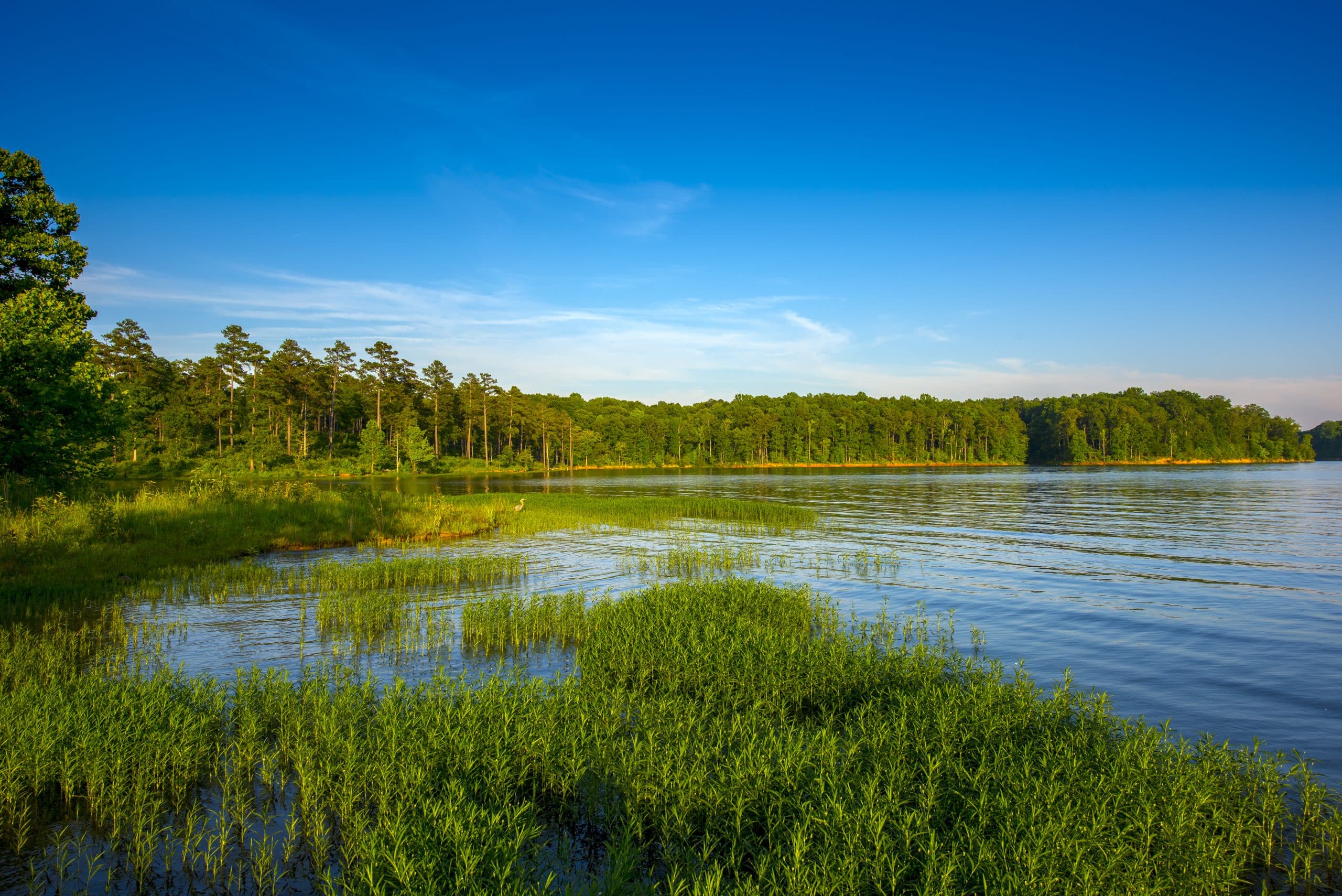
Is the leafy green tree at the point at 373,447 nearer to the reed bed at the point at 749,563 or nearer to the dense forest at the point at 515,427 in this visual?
the dense forest at the point at 515,427

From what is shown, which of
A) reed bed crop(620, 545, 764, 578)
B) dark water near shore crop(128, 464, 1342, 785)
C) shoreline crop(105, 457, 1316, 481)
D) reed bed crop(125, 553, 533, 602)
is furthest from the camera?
shoreline crop(105, 457, 1316, 481)

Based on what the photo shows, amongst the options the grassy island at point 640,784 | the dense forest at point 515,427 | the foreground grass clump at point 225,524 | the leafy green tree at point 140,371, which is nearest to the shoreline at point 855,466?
the dense forest at point 515,427

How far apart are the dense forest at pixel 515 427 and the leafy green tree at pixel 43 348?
4.04 meters

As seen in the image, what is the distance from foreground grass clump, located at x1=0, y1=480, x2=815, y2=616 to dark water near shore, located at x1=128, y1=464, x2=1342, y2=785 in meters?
2.46

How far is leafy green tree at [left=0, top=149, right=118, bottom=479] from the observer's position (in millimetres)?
→ 19688

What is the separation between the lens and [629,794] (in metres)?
6.95

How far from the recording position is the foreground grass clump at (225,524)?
59.8ft

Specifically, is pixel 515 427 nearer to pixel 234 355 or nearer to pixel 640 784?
pixel 234 355

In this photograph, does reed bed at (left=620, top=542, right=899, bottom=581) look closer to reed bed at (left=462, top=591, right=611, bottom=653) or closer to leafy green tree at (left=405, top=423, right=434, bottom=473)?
reed bed at (left=462, top=591, right=611, bottom=653)

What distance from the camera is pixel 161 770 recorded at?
7.68 meters

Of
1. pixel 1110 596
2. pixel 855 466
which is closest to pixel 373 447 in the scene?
pixel 1110 596

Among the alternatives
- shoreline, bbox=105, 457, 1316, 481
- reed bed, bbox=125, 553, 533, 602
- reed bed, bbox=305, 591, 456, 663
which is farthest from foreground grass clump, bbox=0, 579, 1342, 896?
shoreline, bbox=105, 457, 1316, 481

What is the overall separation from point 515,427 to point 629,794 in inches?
4945

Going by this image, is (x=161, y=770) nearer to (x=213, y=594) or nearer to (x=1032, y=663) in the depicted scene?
(x=213, y=594)
